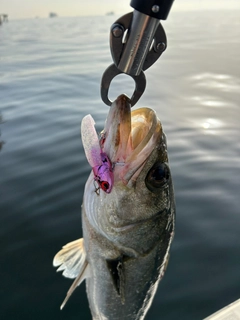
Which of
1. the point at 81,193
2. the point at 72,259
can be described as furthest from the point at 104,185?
the point at 81,193

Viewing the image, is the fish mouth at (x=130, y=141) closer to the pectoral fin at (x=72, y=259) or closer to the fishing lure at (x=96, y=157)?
the fishing lure at (x=96, y=157)

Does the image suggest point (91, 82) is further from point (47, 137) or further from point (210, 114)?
point (47, 137)

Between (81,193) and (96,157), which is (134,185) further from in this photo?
(81,193)

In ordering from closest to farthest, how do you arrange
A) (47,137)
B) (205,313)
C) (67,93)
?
(205,313), (47,137), (67,93)

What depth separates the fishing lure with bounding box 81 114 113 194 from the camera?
→ 1728 mm

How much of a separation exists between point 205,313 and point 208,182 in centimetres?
240

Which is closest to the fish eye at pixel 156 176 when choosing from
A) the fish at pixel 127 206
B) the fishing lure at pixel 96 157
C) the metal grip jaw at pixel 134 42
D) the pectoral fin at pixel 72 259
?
the fish at pixel 127 206

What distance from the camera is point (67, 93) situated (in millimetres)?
10883

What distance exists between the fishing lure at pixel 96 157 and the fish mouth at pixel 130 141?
6cm

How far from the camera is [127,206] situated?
6.26ft

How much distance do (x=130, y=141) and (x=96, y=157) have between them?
0.66 ft

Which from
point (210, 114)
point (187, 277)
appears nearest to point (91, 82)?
point (210, 114)

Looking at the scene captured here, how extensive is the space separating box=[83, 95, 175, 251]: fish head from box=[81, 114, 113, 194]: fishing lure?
6 centimetres

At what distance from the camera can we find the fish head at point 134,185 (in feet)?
5.97
